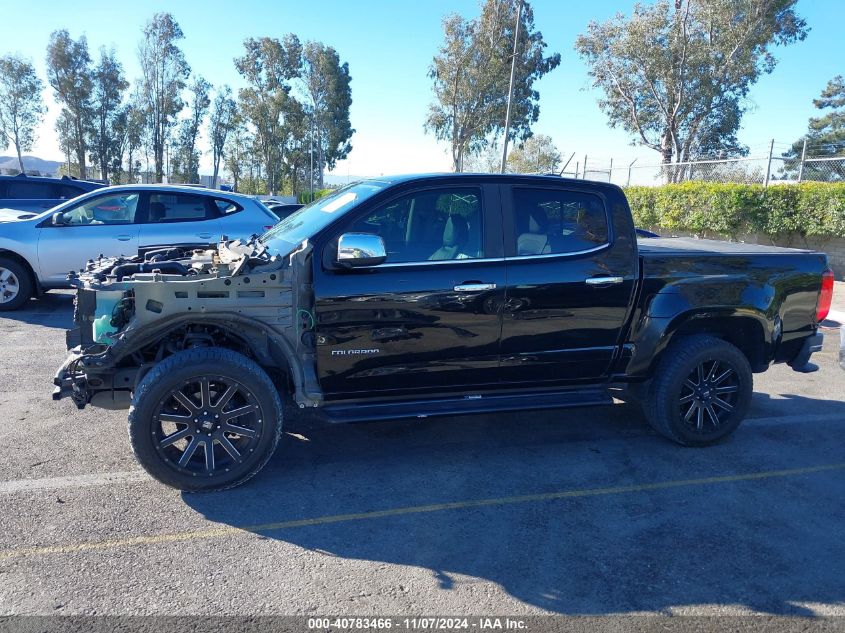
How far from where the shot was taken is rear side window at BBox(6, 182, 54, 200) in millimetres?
13594

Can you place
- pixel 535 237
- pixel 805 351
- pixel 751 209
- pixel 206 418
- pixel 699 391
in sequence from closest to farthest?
pixel 206 418
pixel 535 237
pixel 699 391
pixel 805 351
pixel 751 209

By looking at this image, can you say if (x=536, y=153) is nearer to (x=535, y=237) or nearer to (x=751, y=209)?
(x=751, y=209)

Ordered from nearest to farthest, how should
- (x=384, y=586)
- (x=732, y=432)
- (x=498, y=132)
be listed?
(x=384, y=586)
(x=732, y=432)
(x=498, y=132)

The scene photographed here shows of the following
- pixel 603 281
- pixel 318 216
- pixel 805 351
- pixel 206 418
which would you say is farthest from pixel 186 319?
pixel 805 351

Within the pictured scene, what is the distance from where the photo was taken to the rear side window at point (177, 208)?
888cm

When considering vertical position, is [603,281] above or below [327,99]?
below

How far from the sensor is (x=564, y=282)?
14.2ft

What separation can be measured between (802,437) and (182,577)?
4599mm

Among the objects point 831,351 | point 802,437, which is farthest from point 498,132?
point 802,437

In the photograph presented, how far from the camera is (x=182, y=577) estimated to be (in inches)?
120

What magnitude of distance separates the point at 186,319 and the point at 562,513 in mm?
2490

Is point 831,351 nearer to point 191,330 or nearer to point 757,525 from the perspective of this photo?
point 757,525

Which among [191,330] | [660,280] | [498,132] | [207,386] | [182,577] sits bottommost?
[182,577]

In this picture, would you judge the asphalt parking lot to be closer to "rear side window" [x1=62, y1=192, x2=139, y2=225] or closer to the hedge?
"rear side window" [x1=62, y1=192, x2=139, y2=225]
